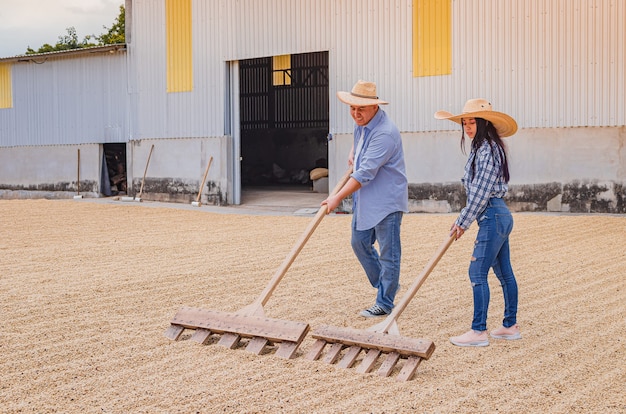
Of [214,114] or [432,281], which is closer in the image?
[432,281]

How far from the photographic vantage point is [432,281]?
7199 mm

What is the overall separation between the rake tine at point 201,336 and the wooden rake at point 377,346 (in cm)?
70

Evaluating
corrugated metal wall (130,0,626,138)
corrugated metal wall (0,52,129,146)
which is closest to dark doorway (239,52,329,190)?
corrugated metal wall (0,52,129,146)

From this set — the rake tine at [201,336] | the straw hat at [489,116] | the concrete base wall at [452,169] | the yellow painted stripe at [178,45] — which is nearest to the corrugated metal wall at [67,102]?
the concrete base wall at [452,169]

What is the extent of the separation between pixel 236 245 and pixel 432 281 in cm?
350

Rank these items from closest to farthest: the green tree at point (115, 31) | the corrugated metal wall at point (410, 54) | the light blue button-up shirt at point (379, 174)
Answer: the light blue button-up shirt at point (379, 174)
the corrugated metal wall at point (410, 54)
the green tree at point (115, 31)

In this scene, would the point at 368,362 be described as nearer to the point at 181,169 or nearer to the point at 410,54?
the point at 410,54

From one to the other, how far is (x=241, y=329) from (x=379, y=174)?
147cm

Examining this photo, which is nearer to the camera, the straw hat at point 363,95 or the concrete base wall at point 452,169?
the straw hat at point 363,95

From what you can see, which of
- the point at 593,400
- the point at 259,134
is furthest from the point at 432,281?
the point at 259,134

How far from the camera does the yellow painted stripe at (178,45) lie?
667 inches

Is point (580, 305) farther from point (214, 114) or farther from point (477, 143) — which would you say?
point (214, 114)

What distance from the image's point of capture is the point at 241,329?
192 inches

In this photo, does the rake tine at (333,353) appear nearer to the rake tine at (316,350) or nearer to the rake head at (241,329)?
the rake tine at (316,350)
